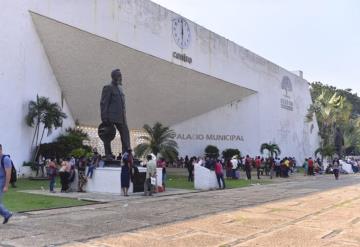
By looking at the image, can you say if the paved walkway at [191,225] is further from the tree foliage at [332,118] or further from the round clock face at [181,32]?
the tree foliage at [332,118]

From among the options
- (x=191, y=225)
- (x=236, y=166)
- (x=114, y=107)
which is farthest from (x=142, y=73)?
(x=191, y=225)

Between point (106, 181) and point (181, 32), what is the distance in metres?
16.8

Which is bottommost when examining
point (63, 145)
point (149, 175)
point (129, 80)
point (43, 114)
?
point (149, 175)

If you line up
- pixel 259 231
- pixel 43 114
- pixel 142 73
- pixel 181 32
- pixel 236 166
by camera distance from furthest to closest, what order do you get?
pixel 181 32 < pixel 142 73 < pixel 236 166 < pixel 43 114 < pixel 259 231

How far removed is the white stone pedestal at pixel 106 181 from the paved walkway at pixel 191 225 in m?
2.43

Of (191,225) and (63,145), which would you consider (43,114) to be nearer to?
(63,145)

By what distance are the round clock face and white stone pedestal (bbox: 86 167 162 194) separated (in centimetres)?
1564

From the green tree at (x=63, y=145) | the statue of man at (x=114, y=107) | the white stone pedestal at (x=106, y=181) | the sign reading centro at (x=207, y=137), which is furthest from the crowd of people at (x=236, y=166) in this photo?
the green tree at (x=63, y=145)

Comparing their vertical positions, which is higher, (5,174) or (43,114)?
(43,114)

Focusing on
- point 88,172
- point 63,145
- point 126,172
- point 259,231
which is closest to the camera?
point 259,231

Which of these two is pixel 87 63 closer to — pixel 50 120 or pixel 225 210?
pixel 50 120

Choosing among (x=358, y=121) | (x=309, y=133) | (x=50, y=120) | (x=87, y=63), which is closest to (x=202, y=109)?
(x=87, y=63)

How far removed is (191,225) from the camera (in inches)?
313

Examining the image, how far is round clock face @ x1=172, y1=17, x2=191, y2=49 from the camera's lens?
28234 millimetres
